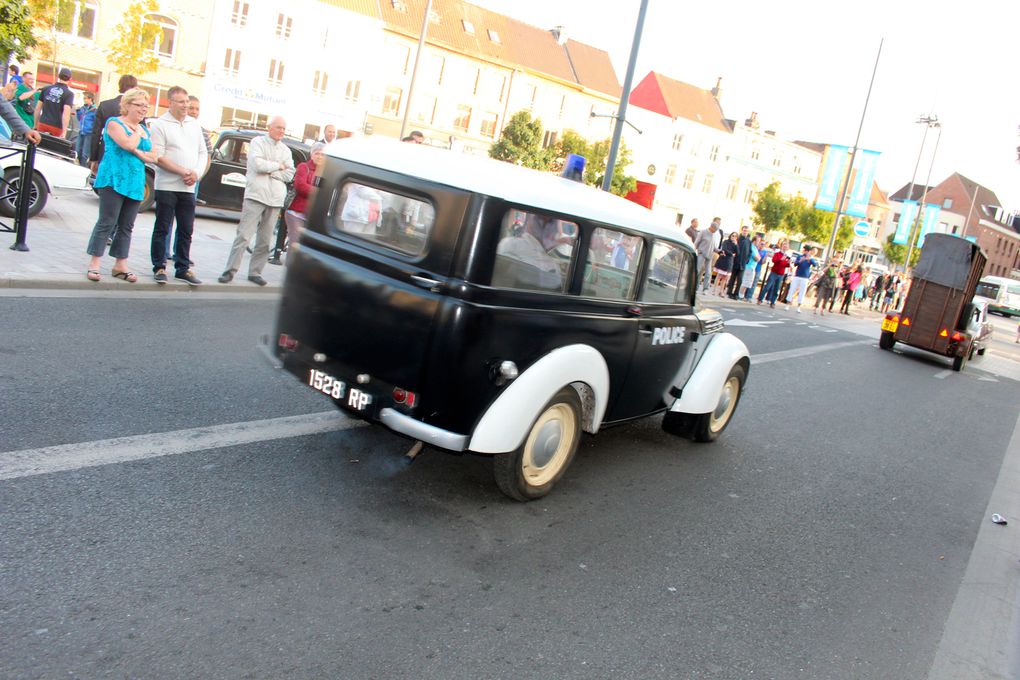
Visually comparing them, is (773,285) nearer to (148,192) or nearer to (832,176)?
(832,176)

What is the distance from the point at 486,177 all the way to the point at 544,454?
164cm

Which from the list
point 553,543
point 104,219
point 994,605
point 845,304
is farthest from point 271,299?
point 845,304

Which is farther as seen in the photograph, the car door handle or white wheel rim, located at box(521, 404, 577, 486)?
white wheel rim, located at box(521, 404, 577, 486)

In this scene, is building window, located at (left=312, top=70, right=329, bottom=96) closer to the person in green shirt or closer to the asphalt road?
the person in green shirt

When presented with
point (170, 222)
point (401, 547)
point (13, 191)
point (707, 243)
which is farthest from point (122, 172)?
point (707, 243)

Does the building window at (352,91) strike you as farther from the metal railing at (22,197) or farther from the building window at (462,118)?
the metal railing at (22,197)

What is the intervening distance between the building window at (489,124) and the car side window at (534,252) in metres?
56.5

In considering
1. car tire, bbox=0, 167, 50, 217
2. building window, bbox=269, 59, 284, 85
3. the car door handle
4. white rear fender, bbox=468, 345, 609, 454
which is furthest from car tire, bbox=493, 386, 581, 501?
building window, bbox=269, 59, 284, 85

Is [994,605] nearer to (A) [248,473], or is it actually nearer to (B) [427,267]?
(B) [427,267]

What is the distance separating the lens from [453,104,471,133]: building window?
5741 centimetres

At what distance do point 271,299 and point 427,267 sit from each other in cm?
578

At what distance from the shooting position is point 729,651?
3479mm

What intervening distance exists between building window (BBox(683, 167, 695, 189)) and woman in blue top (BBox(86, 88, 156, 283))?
64660 mm

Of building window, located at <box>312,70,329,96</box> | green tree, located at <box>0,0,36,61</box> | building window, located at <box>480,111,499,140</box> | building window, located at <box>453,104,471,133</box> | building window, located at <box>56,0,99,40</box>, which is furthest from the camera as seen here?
building window, located at <box>480,111,499,140</box>
